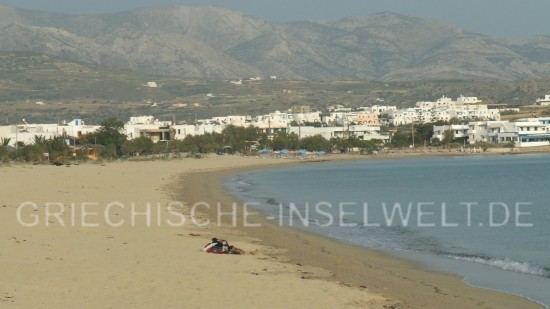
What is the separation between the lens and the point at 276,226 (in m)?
28.2

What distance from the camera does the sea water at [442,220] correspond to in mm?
19656

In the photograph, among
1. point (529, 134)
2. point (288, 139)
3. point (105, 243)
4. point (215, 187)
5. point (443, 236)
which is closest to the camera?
point (105, 243)

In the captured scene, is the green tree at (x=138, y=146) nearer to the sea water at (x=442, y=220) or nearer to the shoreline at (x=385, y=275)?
the sea water at (x=442, y=220)

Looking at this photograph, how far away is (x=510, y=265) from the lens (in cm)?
1989

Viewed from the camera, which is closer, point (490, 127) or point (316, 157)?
point (316, 157)

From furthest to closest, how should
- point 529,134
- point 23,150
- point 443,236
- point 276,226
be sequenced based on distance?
point 529,134 → point 23,150 → point 276,226 → point 443,236

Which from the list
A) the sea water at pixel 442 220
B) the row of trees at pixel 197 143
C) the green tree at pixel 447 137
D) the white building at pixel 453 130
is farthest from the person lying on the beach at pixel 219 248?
the white building at pixel 453 130

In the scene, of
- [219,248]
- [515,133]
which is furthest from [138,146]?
[219,248]

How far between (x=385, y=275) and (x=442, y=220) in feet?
46.4

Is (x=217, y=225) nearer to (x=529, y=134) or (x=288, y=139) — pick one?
(x=288, y=139)

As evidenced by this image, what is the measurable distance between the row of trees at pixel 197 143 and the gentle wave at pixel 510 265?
191 feet

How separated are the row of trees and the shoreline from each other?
181 ft

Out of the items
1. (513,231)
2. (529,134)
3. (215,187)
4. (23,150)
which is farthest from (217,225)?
(529,134)

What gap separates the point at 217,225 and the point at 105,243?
686 centimetres
